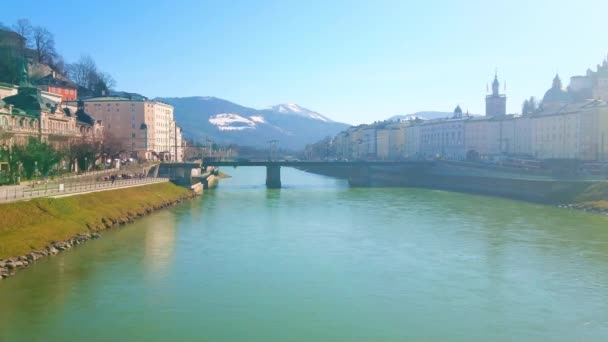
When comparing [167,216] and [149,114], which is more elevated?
[149,114]

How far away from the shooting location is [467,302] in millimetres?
18781

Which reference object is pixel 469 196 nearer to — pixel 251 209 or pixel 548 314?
pixel 251 209

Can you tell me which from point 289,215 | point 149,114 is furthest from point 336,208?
point 149,114

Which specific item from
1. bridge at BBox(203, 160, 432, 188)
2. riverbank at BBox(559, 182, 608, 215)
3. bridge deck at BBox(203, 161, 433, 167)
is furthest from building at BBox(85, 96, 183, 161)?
riverbank at BBox(559, 182, 608, 215)

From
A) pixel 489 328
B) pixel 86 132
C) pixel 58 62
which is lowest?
pixel 489 328

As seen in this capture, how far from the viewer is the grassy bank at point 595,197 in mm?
44769

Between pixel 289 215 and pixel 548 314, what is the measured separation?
27.0 meters

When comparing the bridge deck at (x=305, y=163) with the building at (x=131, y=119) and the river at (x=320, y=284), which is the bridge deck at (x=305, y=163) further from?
the river at (x=320, y=284)

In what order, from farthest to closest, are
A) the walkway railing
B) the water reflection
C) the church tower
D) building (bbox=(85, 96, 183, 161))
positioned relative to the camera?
the church tower < building (bbox=(85, 96, 183, 161)) < the walkway railing < the water reflection

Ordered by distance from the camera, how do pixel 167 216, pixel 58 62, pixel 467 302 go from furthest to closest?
1. pixel 58 62
2. pixel 167 216
3. pixel 467 302

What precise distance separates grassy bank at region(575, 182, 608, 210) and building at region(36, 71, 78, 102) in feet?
201

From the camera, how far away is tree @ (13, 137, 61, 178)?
127 feet

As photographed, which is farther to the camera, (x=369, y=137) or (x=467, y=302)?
(x=369, y=137)

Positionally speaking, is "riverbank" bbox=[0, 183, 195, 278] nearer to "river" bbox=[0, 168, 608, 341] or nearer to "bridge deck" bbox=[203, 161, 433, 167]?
"river" bbox=[0, 168, 608, 341]
